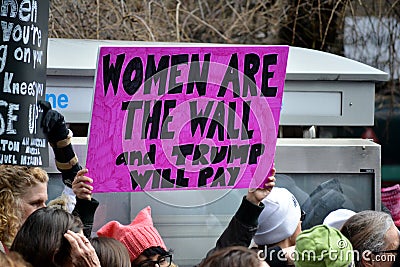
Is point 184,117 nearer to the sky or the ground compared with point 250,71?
nearer to the ground

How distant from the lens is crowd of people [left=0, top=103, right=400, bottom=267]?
3.33 metres

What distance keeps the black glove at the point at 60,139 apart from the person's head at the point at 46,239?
2.30 feet

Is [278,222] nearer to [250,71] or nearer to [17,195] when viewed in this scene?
[250,71]

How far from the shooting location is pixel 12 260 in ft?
9.57

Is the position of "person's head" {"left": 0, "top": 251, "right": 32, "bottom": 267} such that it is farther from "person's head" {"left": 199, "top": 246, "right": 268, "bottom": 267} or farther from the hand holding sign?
the hand holding sign

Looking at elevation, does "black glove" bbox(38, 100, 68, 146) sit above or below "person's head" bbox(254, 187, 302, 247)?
above

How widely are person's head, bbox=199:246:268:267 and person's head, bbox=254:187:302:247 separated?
4.51ft

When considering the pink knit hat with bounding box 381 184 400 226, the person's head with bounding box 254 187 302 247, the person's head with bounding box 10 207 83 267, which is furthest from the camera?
the pink knit hat with bounding box 381 184 400 226

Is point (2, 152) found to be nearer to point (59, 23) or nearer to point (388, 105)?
point (59, 23)

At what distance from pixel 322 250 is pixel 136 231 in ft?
3.46

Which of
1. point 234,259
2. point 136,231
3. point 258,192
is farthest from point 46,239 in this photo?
point 258,192

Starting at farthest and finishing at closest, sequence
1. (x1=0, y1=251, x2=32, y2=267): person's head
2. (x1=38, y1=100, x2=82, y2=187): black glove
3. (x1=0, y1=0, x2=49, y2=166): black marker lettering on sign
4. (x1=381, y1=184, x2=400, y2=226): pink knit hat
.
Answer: (x1=381, y1=184, x2=400, y2=226): pink knit hat → (x1=38, y1=100, x2=82, y2=187): black glove → (x1=0, y1=0, x2=49, y2=166): black marker lettering on sign → (x1=0, y1=251, x2=32, y2=267): person's head

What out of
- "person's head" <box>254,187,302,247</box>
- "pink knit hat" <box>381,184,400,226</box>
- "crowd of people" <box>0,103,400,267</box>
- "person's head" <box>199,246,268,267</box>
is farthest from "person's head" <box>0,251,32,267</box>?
"pink knit hat" <box>381,184,400,226</box>

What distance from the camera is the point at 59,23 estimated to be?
8.59 m
